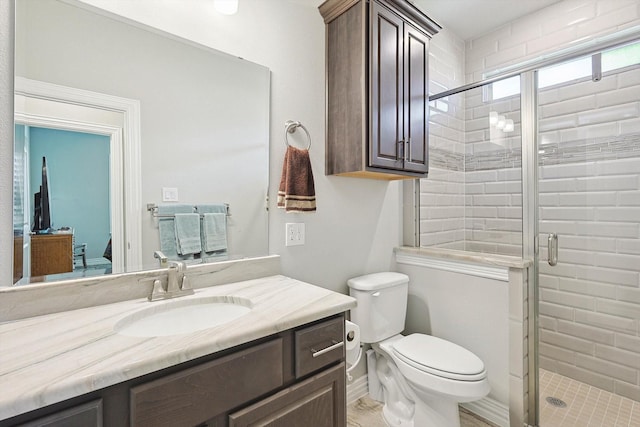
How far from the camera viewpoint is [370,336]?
5.76ft

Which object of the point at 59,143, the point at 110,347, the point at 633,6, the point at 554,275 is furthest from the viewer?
the point at 554,275

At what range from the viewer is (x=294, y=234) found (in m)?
1.63

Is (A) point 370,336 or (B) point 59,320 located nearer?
(B) point 59,320

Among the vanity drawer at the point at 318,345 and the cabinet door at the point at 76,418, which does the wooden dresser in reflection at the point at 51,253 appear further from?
the vanity drawer at the point at 318,345

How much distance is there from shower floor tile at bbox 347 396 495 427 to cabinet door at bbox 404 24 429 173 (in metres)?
1.43

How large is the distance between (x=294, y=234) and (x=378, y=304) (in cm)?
65

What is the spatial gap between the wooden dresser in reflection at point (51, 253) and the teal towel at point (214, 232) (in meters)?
0.46

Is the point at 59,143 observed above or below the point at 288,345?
above

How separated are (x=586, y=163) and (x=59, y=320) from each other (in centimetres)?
278

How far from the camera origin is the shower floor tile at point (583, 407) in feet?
5.67

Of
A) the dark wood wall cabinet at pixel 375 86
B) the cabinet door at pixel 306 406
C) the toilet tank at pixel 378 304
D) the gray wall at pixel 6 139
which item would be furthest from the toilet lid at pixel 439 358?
the gray wall at pixel 6 139

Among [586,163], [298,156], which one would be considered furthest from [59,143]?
Answer: [586,163]

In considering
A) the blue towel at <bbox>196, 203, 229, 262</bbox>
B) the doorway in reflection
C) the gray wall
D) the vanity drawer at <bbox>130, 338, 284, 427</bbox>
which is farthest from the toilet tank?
the gray wall

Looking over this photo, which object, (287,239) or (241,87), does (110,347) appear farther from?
(241,87)
